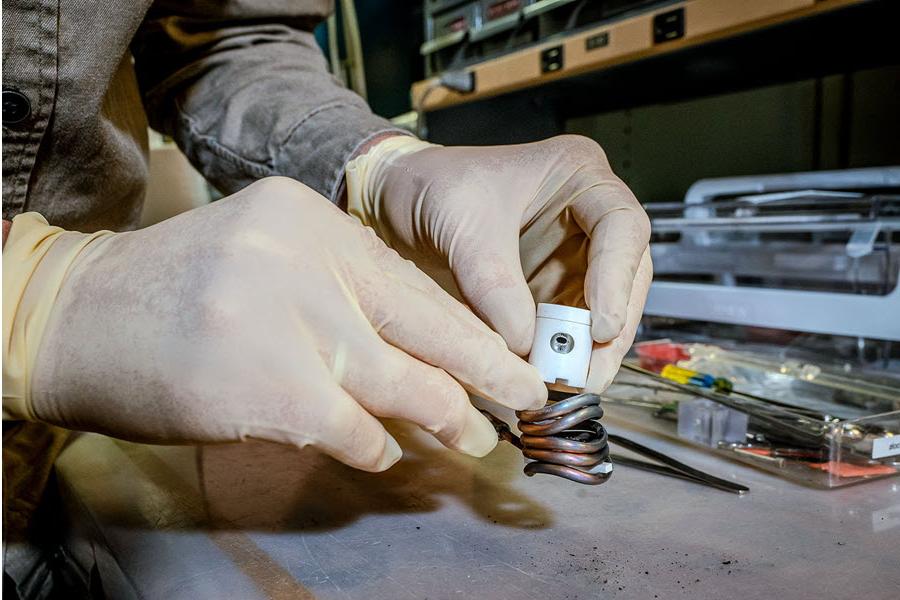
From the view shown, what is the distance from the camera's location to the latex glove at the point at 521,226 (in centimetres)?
62

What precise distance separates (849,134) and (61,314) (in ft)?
4.74

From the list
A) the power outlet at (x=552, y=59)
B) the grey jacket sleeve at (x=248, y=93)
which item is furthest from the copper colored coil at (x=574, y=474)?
the power outlet at (x=552, y=59)

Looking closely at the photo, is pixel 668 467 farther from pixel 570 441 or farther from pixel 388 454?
pixel 388 454

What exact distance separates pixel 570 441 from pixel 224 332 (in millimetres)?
277

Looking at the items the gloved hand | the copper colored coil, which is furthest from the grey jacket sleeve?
the copper colored coil

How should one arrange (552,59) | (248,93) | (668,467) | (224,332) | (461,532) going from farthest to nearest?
(552,59), (248,93), (668,467), (461,532), (224,332)

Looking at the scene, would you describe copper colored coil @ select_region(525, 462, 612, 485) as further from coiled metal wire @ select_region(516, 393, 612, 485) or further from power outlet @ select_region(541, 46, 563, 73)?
power outlet @ select_region(541, 46, 563, 73)

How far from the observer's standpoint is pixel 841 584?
475 mm

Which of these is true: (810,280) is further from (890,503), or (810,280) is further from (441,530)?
(441,530)

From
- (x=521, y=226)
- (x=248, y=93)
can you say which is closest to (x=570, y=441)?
(x=521, y=226)

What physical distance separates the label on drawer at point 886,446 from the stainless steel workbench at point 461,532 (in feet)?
0.09

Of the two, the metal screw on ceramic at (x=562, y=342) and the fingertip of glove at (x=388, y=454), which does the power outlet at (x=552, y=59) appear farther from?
the fingertip of glove at (x=388, y=454)

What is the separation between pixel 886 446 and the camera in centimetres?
66

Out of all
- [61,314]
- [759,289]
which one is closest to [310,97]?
[61,314]
